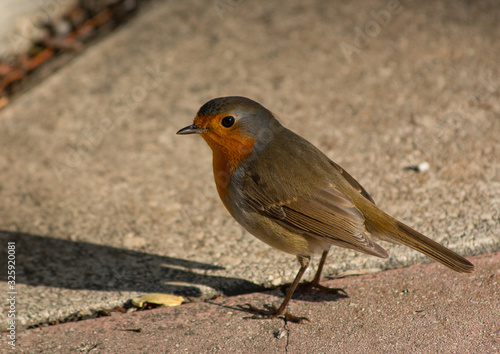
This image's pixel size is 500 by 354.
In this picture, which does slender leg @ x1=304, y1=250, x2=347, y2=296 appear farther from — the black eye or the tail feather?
the black eye

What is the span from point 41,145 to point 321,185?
92.6 inches

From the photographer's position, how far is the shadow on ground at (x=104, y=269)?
2986mm

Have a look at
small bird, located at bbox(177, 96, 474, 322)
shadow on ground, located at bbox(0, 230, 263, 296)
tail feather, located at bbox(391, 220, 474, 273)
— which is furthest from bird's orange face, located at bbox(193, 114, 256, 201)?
tail feather, located at bbox(391, 220, 474, 273)

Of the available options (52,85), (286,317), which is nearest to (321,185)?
(286,317)

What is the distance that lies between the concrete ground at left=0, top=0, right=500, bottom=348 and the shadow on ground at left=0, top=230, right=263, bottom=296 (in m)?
0.01

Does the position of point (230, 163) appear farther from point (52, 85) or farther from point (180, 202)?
point (52, 85)

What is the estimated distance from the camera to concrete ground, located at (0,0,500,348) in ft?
10.2

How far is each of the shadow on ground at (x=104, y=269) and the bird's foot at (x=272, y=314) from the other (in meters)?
0.20

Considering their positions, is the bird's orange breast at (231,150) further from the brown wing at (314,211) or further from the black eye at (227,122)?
the brown wing at (314,211)

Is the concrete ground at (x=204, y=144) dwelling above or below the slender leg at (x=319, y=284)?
above

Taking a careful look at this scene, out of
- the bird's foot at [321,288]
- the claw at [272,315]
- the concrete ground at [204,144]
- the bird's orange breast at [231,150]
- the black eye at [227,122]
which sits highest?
the black eye at [227,122]

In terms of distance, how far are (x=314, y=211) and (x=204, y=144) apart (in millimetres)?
1632

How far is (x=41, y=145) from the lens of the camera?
4.26 metres

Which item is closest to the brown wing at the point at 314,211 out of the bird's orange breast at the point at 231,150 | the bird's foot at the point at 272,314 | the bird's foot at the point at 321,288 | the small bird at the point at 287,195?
the small bird at the point at 287,195
